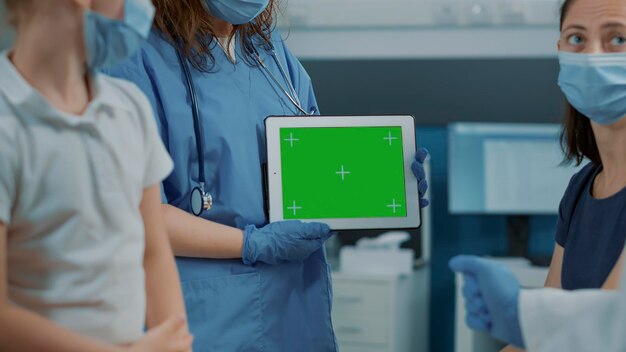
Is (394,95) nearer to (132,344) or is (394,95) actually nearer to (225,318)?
(225,318)

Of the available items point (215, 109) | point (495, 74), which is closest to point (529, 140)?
point (495, 74)

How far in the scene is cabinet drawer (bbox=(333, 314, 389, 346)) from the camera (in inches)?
126

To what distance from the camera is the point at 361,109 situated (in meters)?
3.62

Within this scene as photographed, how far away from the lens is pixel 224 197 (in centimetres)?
141

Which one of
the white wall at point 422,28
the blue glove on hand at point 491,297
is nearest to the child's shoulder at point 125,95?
the blue glove on hand at point 491,297

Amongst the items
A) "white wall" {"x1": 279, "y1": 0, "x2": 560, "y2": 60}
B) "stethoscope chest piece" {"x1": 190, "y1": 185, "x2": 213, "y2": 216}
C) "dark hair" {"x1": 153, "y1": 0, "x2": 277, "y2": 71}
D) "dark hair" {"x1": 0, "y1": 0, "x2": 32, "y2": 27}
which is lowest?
"stethoscope chest piece" {"x1": 190, "y1": 185, "x2": 213, "y2": 216}

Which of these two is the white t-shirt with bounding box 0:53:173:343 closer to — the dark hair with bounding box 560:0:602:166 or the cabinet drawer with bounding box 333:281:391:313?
the dark hair with bounding box 560:0:602:166

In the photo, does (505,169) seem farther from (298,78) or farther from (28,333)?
(28,333)

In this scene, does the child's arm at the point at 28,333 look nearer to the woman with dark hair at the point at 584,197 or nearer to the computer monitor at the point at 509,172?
the woman with dark hair at the point at 584,197

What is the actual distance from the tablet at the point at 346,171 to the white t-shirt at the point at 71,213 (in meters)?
0.65

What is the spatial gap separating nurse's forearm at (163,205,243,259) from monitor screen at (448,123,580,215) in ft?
7.12

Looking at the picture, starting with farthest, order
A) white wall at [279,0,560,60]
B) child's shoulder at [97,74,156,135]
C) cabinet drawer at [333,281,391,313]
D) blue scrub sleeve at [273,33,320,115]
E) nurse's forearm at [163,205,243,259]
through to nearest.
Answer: white wall at [279,0,560,60], cabinet drawer at [333,281,391,313], blue scrub sleeve at [273,33,320,115], nurse's forearm at [163,205,243,259], child's shoulder at [97,74,156,135]

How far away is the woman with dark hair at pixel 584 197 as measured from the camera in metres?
0.98

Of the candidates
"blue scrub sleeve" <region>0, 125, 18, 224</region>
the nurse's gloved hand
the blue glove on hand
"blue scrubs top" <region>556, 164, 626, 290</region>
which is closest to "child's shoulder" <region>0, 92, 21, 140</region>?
"blue scrub sleeve" <region>0, 125, 18, 224</region>
